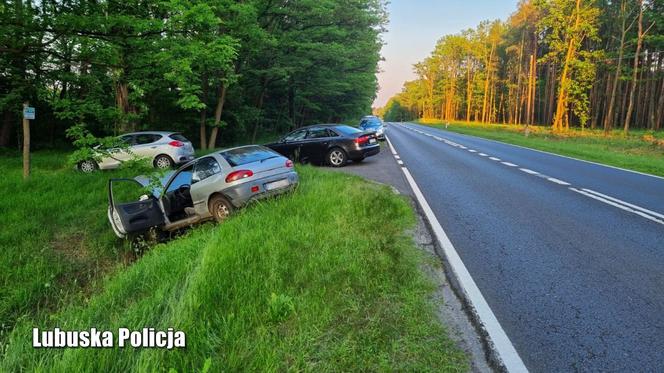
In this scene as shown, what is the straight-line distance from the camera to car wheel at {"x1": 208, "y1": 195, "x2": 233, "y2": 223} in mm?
6797

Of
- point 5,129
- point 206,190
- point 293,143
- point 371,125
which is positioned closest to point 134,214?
point 206,190

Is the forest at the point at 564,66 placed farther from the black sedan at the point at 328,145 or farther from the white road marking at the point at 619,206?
the white road marking at the point at 619,206

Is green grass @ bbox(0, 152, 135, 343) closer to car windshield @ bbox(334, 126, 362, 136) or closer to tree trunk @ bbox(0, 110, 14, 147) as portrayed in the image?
car windshield @ bbox(334, 126, 362, 136)

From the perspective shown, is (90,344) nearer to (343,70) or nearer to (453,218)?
(453,218)

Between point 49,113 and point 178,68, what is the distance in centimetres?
1767

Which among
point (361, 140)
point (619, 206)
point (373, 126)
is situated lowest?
point (619, 206)

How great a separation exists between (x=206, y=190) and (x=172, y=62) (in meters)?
3.15

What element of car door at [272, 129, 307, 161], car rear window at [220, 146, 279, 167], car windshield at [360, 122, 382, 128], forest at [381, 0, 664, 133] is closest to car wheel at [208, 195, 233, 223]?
car rear window at [220, 146, 279, 167]

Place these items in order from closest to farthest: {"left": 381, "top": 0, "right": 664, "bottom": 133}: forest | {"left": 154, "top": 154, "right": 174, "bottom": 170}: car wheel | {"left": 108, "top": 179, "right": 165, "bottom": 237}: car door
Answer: {"left": 108, "top": 179, "right": 165, "bottom": 237}: car door → {"left": 154, "top": 154, "right": 174, "bottom": 170}: car wheel → {"left": 381, "top": 0, "right": 664, "bottom": 133}: forest

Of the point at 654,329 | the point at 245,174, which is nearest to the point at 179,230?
the point at 245,174

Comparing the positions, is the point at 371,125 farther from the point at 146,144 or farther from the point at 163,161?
the point at 146,144

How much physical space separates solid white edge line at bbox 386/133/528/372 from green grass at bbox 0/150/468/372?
1.09 feet

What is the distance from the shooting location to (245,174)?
6.74 metres

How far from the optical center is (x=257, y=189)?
679cm
